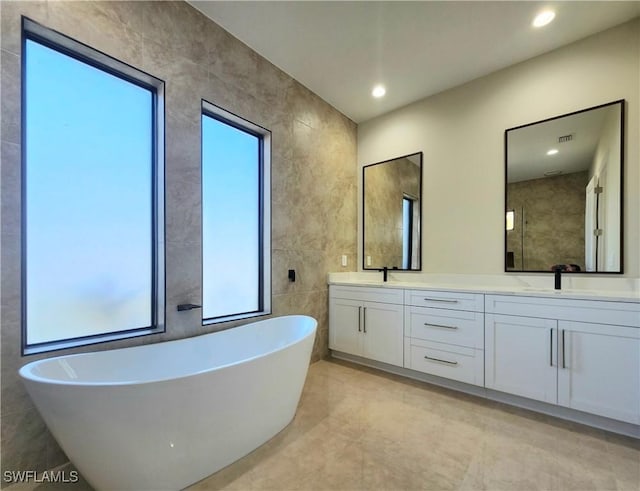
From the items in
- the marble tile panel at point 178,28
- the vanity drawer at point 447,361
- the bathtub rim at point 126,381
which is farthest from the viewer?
the vanity drawer at point 447,361

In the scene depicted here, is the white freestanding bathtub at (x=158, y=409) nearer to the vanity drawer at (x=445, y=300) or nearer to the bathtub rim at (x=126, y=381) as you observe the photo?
the bathtub rim at (x=126, y=381)

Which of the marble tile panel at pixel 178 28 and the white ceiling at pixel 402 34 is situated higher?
the white ceiling at pixel 402 34

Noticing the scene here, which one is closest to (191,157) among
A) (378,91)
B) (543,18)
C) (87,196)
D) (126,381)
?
(87,196)

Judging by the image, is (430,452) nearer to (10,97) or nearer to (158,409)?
(158,409)

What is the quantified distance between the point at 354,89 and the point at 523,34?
1.49 m

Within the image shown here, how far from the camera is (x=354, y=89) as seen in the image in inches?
123

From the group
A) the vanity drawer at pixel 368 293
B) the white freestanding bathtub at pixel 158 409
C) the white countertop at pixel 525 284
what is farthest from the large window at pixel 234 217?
the white countertop at pixel 525 284

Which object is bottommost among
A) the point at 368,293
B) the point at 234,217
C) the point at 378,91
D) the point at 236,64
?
the point at 368,293

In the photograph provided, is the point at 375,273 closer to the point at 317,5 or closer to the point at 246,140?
the point at 246,140

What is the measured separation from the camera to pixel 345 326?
319 cm

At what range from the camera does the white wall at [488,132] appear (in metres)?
Answer: 2.19

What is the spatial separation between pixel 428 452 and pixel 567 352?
1183 millimetres

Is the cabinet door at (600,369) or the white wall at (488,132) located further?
the white wall at (488,132)

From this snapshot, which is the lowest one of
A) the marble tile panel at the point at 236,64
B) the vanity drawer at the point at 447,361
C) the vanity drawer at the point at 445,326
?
the vanity drawer at the point at 447,361
